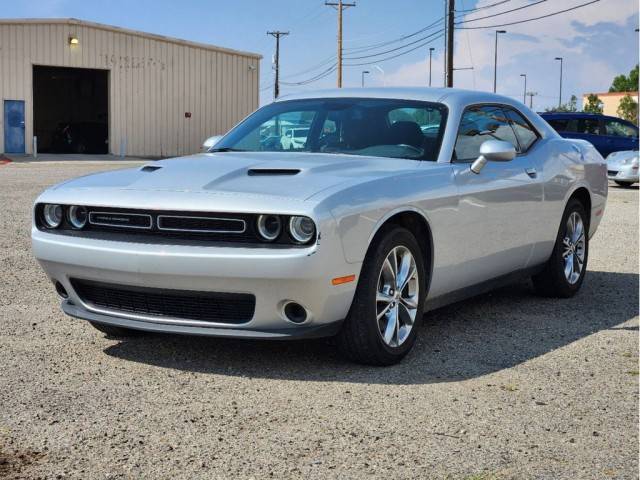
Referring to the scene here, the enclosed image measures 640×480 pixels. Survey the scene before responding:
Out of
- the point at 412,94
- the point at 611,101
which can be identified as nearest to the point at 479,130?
the point at 412,94

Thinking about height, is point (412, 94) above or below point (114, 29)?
below

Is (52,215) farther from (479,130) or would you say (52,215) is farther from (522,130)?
(522,130)

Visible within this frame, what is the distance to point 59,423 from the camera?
4.02 m

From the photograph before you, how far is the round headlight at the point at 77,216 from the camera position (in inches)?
200

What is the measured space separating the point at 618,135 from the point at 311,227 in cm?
2453

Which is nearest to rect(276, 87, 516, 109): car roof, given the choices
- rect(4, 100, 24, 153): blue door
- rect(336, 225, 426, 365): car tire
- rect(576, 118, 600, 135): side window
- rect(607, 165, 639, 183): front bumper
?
rect(336, 225, 426, 365): car tire

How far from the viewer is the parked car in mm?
22484

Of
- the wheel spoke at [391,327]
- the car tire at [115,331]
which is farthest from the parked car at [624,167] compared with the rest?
the car tire at [115,331]

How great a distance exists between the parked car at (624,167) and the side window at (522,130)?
53.7 feet

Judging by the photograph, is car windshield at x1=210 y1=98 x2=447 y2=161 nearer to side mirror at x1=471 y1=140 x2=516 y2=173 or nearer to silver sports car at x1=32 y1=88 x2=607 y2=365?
silver sports car at x1=32 y1=88 x2=607 y2=365

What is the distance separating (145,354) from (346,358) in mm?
1128

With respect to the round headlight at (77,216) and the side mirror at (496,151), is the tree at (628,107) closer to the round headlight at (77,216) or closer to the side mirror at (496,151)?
the side mirror at (496,151)

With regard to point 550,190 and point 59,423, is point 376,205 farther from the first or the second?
point 550,190

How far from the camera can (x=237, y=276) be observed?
4.52 meters
